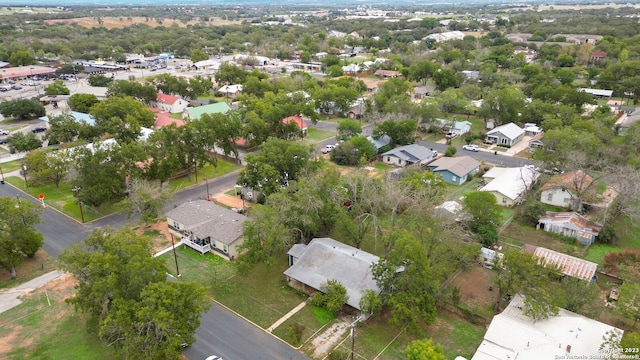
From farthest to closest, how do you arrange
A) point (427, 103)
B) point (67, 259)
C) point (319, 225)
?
point (427, 103), point (319, 225), point (67, 259)

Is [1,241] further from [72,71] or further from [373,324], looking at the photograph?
[72,71]

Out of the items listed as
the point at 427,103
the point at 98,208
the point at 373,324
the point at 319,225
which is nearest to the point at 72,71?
the point at 98,208

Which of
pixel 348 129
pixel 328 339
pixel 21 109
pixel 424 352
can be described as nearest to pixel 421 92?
pixel 348 129

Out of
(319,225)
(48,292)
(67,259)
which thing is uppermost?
(67,259)

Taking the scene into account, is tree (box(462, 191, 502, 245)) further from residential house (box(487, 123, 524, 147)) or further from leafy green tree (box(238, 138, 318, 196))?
residential house (box(487, 123, 524, 147))

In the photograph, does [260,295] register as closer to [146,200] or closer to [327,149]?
[146,200]

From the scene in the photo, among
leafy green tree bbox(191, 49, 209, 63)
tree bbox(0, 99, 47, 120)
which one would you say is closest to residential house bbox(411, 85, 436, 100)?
leafy green tree bbox(191, 49, 209, 63)
